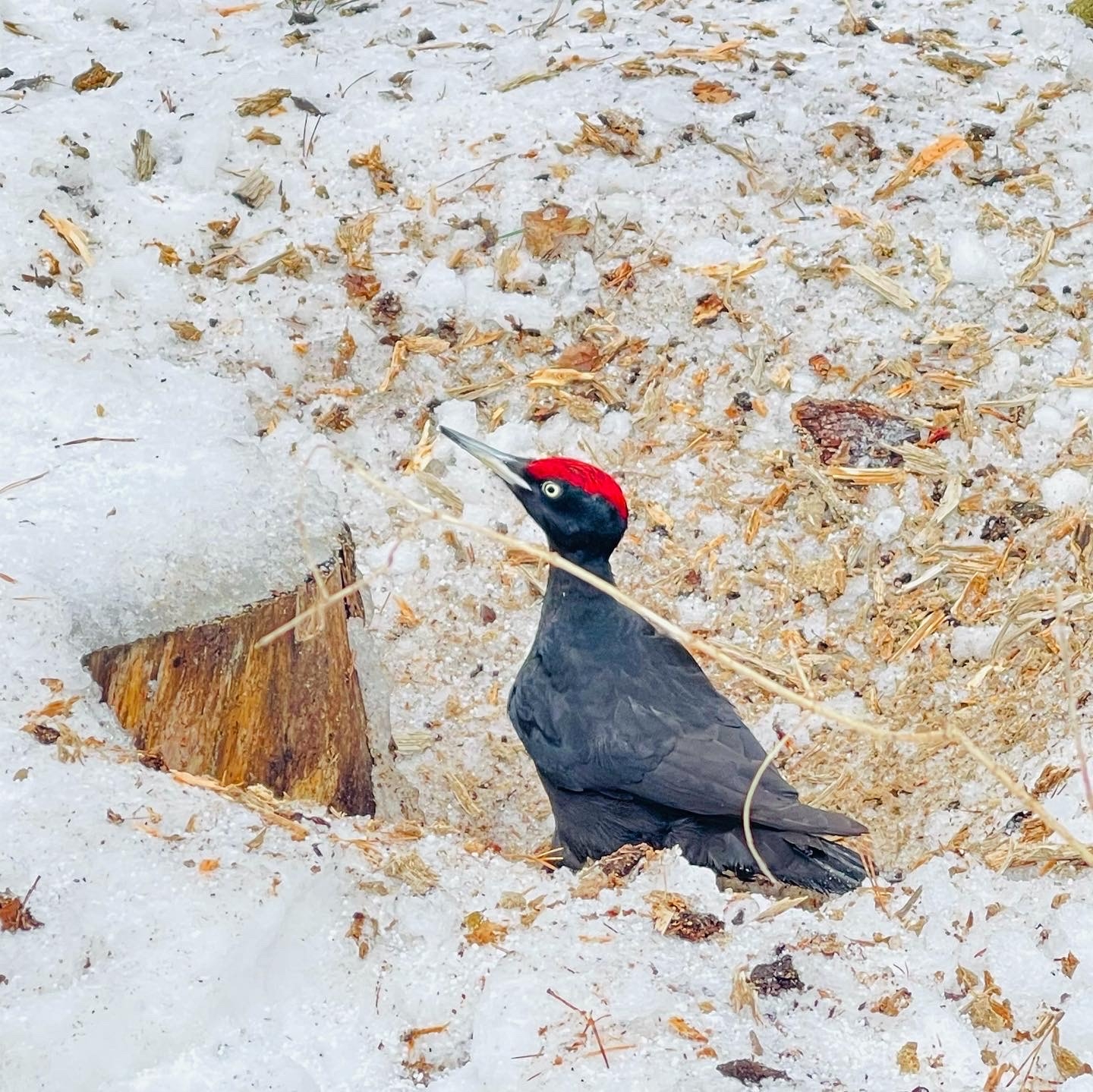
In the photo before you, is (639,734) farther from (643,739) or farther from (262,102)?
(262,102)

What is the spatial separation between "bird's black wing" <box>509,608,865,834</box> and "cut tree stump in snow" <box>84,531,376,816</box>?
611 mm

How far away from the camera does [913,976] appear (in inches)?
109

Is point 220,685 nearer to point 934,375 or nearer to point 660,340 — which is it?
point 660,340

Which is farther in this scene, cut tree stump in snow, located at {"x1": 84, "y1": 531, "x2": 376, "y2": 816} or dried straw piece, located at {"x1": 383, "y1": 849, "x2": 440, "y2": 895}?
cut tree stump in snow, located at {"x1": 84, "y1": 531, "x2": 376, "y2": 816}

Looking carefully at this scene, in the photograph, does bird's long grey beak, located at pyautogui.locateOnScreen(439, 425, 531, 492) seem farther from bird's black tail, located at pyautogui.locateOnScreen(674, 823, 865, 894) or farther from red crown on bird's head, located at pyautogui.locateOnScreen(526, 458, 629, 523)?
bird's black tail, located at pyautogui.locateOnScreen(674, 823, 865, 894)

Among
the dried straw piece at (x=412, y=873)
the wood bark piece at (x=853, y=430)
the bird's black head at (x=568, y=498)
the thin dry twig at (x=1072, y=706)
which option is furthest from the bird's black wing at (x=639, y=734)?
the wood bark piece at (x=853, y=430)

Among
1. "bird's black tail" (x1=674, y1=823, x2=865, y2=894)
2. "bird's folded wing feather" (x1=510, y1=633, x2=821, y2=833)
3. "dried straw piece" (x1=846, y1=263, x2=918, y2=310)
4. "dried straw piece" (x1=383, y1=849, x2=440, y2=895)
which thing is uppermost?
"dried straw piece" (x1=846, y1=263, x2=918, y2=310)

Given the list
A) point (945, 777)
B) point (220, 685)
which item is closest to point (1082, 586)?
point (945, 777)

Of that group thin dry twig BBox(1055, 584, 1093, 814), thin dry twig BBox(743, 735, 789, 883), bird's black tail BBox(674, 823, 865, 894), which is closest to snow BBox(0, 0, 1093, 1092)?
thin dry twig BBox(743, 735, 789, 883)

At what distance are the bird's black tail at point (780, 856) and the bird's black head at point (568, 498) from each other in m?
0.91

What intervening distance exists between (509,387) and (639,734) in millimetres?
1448

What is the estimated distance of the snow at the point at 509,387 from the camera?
3.13m

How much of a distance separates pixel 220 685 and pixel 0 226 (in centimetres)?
176

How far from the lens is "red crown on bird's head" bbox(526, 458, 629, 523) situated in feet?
11.5
